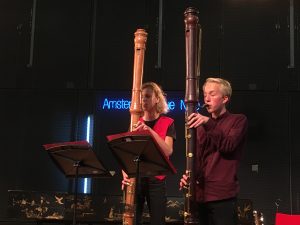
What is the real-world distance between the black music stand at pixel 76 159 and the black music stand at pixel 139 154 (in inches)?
16.1

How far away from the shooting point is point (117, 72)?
6.61 m

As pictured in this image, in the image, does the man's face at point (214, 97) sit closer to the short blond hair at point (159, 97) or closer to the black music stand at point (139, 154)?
the black music stand at point (139, 154)

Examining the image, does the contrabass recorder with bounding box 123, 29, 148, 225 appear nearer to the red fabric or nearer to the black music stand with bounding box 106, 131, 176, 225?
the black music stand with bounding box 106, 131, 176, 225

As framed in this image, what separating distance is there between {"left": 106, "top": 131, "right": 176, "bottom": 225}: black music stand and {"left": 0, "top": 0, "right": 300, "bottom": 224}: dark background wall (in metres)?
3.37

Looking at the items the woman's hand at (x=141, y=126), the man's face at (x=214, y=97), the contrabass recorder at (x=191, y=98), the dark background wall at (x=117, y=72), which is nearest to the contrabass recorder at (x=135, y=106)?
the woman's hand at (x=141, y=126)

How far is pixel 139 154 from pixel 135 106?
1.77ft

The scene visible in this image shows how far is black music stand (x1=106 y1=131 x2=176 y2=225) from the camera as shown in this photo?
9.18 ft

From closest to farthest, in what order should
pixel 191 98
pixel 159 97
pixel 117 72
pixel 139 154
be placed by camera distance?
pixel 191 98
pixel 139 154
pixel 159 97
pixel 117 72

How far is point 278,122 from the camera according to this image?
20.9 ft

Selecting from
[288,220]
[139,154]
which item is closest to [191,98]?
[139,154]

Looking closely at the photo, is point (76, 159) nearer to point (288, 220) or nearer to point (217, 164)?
point (217, 164)

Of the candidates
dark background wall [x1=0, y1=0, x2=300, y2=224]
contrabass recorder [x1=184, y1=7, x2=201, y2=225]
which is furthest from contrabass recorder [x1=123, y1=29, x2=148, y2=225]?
dark background wall [x1=0, y1=0, x2=300, y2=224]

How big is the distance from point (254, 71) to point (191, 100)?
13.9 feet

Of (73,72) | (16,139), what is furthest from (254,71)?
(16,139)
